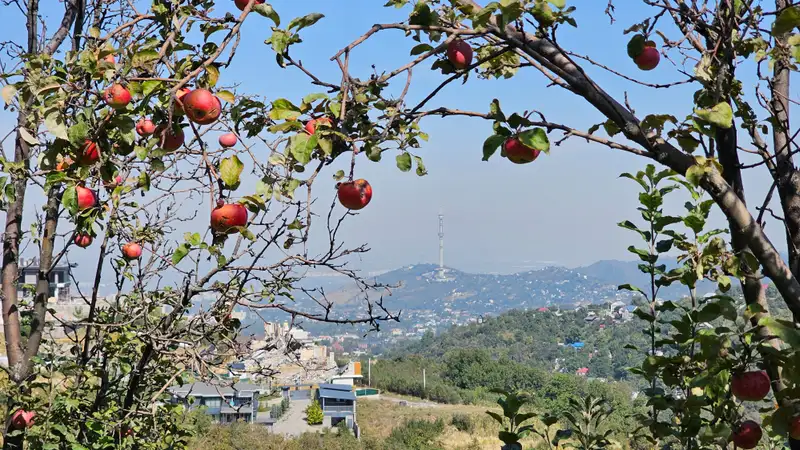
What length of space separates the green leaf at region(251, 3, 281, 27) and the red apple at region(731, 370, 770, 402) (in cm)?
127

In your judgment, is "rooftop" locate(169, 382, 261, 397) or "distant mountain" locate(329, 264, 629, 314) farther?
"distant mountain" locate(329, 264, 629, 314)

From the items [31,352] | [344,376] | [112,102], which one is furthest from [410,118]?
[344,376]

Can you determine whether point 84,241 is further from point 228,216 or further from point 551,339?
point 551,339

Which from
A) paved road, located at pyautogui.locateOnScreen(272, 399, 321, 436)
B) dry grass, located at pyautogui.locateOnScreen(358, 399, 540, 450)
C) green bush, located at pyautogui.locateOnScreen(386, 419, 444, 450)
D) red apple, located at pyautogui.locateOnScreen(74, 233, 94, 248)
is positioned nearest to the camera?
red apple, located at pyautogui.locateOnScreen(74, 233, 94, 248)

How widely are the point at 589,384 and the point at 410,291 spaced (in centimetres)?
13360

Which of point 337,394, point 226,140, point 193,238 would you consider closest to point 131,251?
point 226,140

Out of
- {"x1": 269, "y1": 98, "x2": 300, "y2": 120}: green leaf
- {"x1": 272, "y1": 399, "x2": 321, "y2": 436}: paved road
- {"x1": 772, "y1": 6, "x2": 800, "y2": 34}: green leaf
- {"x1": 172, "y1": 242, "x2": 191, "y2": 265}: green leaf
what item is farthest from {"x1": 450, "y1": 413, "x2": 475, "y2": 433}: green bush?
{"x1": 772, "y1": 6, "x2": 800, "y2": 34}: green leaf

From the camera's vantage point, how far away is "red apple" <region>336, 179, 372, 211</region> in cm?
144

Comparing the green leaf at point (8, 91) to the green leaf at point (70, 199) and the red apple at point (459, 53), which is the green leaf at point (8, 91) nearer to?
the green leaf at point (70, 199)

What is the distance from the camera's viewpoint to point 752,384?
155cm

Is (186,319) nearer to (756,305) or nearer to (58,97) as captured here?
(58,97)

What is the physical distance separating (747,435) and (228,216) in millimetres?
1399

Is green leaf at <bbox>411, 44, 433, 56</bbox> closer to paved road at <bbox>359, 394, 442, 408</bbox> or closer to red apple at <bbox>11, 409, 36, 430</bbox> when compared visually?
red apple at <bbox>11, 409, 36, 430</bbox>

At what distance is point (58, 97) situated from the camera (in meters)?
1.30
